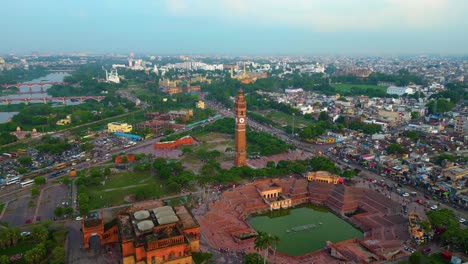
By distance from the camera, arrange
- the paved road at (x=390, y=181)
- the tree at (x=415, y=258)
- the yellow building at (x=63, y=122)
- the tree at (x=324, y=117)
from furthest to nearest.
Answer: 1. the tree at (x=324, y=117)
2. the yellow building at (x=63, y=122)
3. the paved road at (x=390, y=181)
4. the tree at (x=415, y=258)

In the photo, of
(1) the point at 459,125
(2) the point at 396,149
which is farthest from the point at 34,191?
(1) the point at 459,125

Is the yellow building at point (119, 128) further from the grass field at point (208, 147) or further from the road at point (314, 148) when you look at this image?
the road at point (314, 148)

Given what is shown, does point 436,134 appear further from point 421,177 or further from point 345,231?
point 345,231

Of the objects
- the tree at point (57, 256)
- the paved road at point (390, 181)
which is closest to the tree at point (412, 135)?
the paved road at point (390, 181)

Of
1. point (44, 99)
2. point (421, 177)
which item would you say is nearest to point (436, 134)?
point (421, 177)

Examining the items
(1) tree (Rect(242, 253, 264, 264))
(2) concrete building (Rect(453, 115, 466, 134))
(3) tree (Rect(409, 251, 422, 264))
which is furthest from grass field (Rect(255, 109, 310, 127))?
→ (1) tree (Rect(242, 253, 264, 264))

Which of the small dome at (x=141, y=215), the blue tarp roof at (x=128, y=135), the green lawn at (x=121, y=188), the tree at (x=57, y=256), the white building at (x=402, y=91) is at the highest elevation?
the white building at (x=402, y=91)

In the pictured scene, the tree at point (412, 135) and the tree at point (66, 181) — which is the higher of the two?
the tree at point (412, 135)
